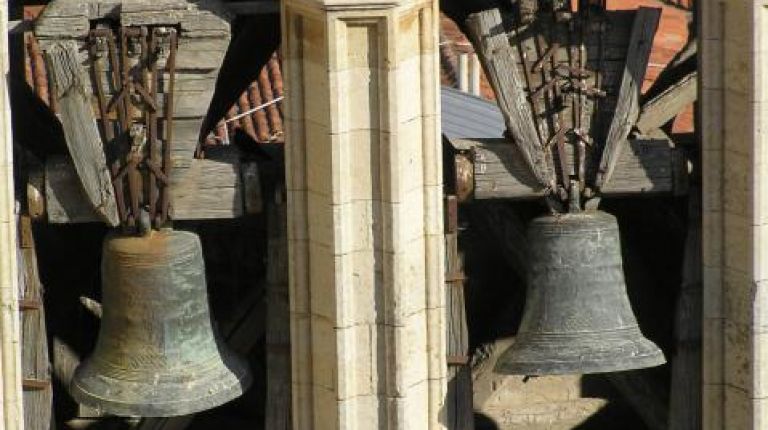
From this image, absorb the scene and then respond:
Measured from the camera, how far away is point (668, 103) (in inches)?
674

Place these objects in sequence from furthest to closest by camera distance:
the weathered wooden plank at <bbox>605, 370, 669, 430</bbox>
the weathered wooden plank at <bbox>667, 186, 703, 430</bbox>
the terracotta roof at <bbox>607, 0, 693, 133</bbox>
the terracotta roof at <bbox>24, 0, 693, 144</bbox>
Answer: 1. the terracotta roof at <bbox>607, 0, 693, 133</bbox>
2. the terracotta roof at <bbox>24, 0, 693, 144</bbox>
3. the weathered wooden plank at <bbox>605, 370, 669, 430</bbox>
4. the weathered wooden plank at <bbox>667, 186, 703, 430</bbox>

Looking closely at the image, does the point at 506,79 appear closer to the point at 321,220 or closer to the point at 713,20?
the point at 713,20

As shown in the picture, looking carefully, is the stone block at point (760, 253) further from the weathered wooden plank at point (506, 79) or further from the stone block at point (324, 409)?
the stone block at point (324, 409)

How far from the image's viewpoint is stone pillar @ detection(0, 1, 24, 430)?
1522 cm

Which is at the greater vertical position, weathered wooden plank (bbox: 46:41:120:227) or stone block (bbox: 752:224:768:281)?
weathered wooden plank (bbox: 46:41:120:227)

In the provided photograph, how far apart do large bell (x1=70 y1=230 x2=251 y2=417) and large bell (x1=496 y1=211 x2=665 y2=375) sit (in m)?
1.31

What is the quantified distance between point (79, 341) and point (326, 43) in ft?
8.04

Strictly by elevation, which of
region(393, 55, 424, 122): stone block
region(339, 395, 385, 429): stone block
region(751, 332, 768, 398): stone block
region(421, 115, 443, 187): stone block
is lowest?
region(339, 395, 385, 429): stone block

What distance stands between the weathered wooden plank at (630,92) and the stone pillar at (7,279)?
2.57 meters

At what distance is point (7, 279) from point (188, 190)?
Result: 952mm

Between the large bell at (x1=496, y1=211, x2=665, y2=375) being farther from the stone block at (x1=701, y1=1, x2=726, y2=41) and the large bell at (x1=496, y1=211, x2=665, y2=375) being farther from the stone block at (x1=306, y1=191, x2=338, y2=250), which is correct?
the stone block at (x1=306, y1=191, x2=338, y2=250)

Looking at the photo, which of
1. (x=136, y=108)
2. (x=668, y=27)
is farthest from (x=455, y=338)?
(x=668, y=27)

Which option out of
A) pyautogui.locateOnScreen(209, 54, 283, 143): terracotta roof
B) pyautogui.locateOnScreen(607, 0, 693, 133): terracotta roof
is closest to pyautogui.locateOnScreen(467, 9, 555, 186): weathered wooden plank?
pyautogui.locateOnScreen(209, 54, 283, 143): terracotta roof

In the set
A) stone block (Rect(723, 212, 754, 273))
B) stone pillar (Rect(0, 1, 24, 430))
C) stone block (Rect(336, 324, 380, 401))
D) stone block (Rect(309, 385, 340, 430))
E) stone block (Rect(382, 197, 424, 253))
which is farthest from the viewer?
stone block (Rect(723, 212, 754, 273))
